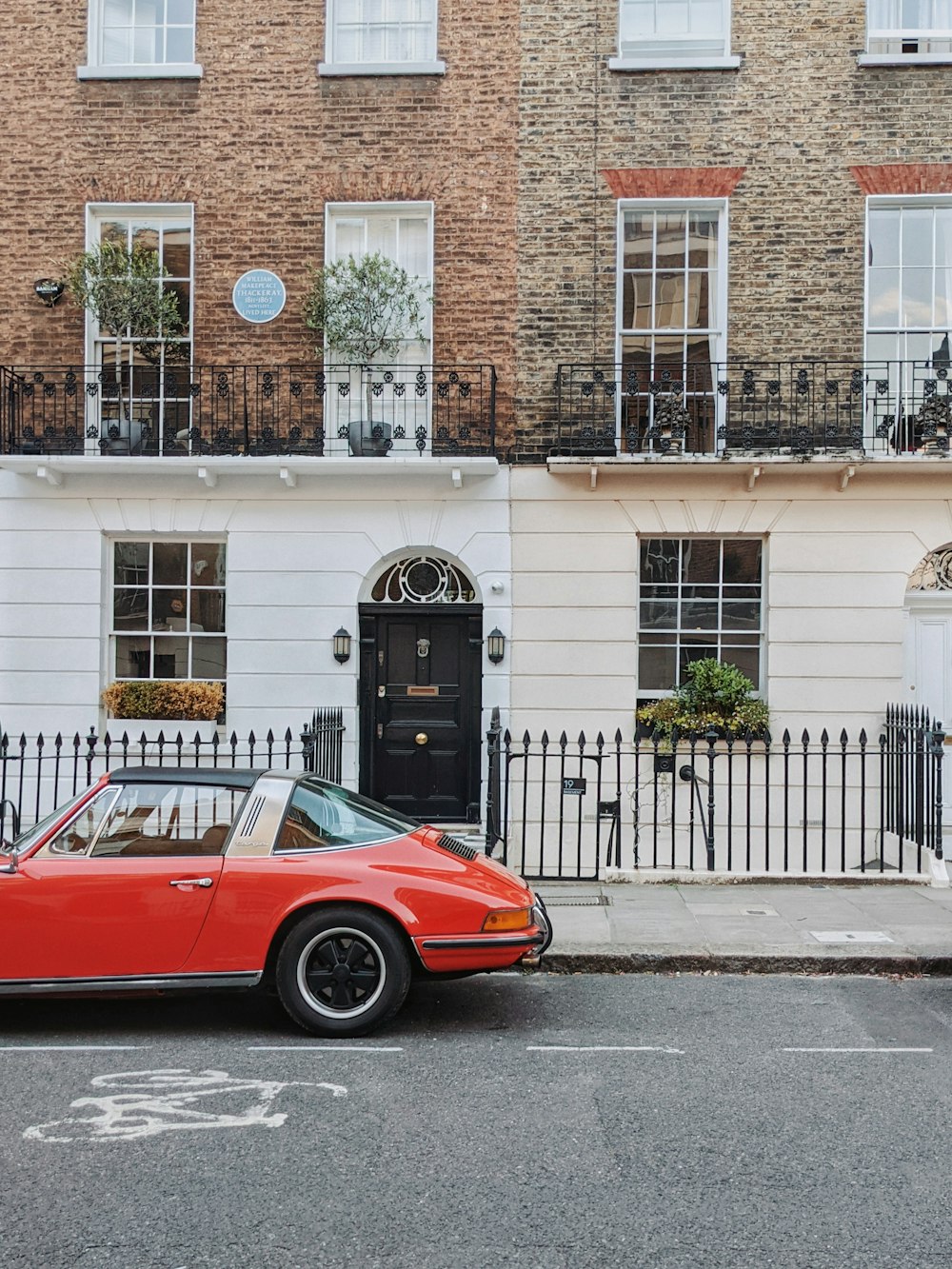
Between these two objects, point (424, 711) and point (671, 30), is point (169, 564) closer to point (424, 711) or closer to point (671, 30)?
point (424, 711)

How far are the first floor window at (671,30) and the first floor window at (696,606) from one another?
5.34m

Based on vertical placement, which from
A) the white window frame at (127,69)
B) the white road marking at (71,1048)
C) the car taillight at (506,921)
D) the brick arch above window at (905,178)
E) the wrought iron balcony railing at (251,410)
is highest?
the white window frame at (127,69)

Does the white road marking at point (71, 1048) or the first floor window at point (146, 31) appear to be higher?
the first floor window at point (146, 31)

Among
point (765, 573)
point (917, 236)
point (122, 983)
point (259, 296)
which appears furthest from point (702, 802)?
point (122, 983)

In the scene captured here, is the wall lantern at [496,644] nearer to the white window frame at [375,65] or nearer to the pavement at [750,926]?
the pavement at [750,926]

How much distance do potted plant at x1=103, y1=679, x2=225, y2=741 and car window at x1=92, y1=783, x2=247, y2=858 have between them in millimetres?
6237

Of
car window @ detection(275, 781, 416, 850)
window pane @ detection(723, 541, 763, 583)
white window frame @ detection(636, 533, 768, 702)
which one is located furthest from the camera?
window pane @ detection(723, 541, 763, 583)

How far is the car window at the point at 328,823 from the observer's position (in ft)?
21.8

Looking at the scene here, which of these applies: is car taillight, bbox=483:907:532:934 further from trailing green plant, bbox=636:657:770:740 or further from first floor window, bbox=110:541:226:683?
first floor window, bbox=110:541:226:683

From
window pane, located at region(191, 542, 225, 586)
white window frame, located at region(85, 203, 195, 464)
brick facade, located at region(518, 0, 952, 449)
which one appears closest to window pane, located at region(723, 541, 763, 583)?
brick facade, located at region(518, 0, 952, 449)

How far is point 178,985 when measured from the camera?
20.8ft

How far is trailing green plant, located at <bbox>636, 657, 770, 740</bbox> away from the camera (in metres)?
12.6

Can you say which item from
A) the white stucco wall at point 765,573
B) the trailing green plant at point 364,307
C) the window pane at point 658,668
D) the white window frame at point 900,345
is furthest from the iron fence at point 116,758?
the white window frame at point 900,345

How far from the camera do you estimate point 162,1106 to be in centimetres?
528
